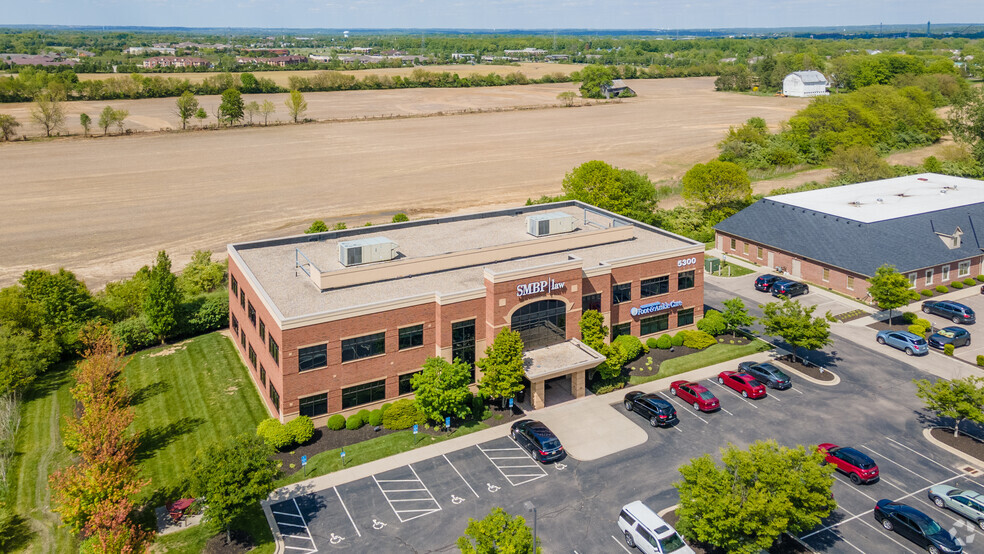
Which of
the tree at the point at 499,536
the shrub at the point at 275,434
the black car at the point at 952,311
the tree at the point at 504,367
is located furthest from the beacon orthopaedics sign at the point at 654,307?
the tree at the point at 499,536

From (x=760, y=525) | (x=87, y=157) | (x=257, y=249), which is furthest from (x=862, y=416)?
(x=87, y=157)

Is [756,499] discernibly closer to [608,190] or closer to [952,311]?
[952,311]

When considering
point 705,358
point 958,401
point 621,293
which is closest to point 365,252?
point 621,293

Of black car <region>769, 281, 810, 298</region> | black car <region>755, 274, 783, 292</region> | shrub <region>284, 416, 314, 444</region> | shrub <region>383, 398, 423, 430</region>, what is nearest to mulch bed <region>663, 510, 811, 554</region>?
shrub <region>383, 398, 423, 430</region>

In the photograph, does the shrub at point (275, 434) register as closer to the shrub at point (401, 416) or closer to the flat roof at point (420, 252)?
the shrub at point (401, 416)

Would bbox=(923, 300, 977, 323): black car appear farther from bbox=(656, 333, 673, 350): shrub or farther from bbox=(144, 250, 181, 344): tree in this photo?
bbox=(144, 250, 181, 344): tree

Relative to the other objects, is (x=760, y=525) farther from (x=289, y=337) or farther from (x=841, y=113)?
(x=841, y=113)
